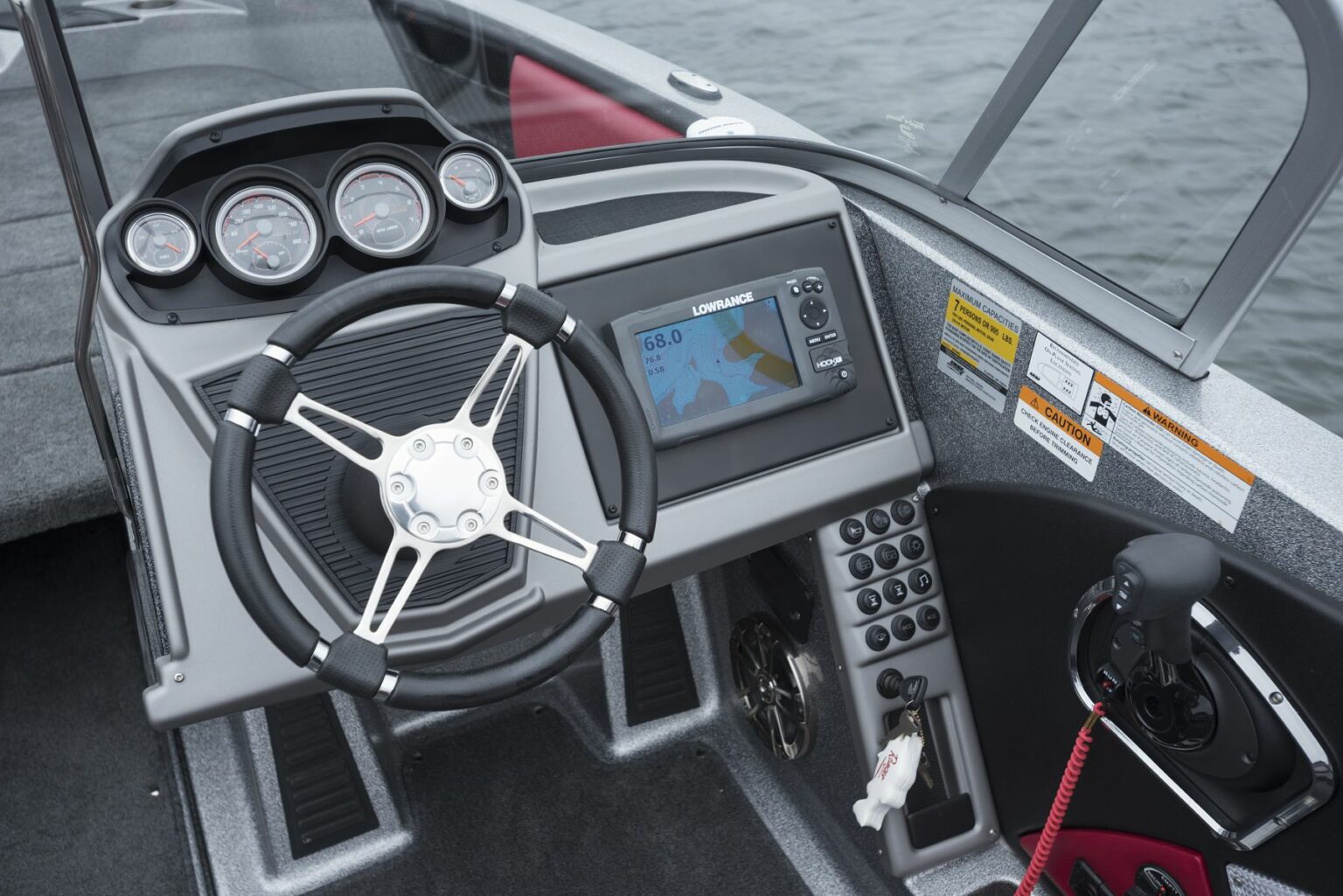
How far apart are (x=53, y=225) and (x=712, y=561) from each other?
2.36 metres

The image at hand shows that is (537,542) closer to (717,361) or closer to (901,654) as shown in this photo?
(717,361)

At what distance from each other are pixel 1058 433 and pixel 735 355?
1.36 ft

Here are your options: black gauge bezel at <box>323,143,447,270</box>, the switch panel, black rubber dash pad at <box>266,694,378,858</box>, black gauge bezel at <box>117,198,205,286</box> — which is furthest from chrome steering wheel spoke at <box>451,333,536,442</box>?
black rubber dash pad at <box>266,694,378,858</box>

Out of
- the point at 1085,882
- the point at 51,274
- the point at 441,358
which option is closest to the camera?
the point at 441,358

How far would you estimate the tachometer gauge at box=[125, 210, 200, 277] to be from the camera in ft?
3.62

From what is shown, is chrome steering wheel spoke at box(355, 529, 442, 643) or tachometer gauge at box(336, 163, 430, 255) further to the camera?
tachometer gauge at box(336, 163, 430, 255)

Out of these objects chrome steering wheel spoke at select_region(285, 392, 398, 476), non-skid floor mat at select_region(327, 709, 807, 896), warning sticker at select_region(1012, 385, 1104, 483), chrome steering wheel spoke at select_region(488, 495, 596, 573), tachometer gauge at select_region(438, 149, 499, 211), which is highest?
tachometer gauge at select_region(438, 149, 499, 211)

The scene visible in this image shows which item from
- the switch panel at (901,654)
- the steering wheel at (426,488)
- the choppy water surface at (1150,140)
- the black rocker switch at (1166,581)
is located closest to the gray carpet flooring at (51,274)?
the steering wheel at (426,488)

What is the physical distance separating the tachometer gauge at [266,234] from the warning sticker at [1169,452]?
906 mm

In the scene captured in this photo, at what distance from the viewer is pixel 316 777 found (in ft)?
5.48

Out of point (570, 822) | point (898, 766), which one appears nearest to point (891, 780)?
point (898, 766)

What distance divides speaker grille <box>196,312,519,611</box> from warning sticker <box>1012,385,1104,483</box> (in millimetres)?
637

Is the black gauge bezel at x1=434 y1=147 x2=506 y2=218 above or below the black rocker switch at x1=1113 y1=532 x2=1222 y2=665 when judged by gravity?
above

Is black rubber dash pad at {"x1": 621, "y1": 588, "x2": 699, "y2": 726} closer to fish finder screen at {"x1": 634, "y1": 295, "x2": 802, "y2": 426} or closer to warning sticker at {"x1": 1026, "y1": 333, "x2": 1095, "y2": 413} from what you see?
fish finder screen at {"x1": 634, "y1": 295, "x2": 802, "y2": 426}
